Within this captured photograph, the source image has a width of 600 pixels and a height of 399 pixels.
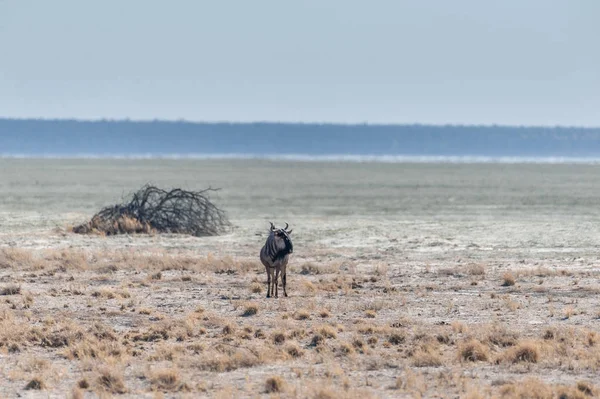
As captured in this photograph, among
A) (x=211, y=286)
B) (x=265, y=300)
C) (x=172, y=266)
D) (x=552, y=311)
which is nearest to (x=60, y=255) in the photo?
(x=172, y=266)

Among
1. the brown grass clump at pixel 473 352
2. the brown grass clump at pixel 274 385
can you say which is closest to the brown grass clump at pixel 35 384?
the brown grass clump at pixel 274 385

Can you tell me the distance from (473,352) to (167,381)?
3661mm

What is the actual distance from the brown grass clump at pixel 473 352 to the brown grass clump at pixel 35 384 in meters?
4.76

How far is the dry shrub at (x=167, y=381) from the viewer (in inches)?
541

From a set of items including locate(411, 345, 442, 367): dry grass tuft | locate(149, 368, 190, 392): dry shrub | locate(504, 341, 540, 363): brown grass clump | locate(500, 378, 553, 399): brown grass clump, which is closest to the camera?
locate(500, 378, 553, 399): brown grass clump

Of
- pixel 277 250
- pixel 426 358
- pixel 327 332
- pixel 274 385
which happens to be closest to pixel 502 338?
pixel 426 358

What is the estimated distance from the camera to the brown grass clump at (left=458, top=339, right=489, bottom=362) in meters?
15.3

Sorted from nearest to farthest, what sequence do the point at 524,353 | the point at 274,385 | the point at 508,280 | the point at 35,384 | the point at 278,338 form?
1. the point at 274,385
2. the point at 35,384
3. the point at 524,353
4. the point at 278,338
5. the point at 508,280

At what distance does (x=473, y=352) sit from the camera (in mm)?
15305

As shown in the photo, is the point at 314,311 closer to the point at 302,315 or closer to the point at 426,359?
the point at 302,315

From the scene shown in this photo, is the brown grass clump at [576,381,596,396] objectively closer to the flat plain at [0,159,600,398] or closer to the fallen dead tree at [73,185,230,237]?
the flat plain at [0,159,600,398]

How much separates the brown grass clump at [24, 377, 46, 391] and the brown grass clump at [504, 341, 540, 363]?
17.2 ft

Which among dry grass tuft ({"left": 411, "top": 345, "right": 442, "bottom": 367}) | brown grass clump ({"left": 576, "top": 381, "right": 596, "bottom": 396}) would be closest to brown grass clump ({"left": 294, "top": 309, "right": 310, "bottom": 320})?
dry grass tuft ({"left": 411, "top": 345, "right": 442, "bottom": 367})

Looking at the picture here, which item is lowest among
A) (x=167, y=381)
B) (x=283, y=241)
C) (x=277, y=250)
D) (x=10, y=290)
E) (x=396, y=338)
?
(x=10, y=290)
